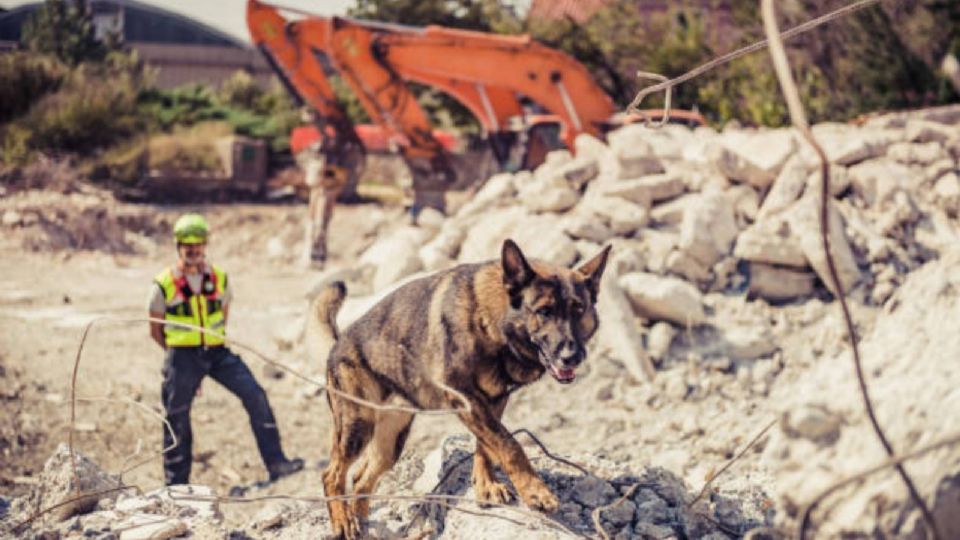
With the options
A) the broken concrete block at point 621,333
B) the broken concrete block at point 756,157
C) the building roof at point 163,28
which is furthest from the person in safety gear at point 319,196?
the building roof at point 163,28

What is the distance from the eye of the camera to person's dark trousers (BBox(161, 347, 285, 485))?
5715 mm

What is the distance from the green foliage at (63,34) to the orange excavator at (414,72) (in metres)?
8.53

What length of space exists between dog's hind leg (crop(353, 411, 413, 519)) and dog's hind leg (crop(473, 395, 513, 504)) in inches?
21.8

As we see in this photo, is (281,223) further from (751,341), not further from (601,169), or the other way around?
(751,341)

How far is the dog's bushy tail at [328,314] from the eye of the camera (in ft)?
15.8

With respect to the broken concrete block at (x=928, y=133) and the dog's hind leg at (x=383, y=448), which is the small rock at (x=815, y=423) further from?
the broken concrete block at (x=928, y=133)

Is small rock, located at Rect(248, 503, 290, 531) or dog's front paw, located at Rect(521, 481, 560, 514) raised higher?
dog's front paw, located at Rect(521, 481, 560, 514)

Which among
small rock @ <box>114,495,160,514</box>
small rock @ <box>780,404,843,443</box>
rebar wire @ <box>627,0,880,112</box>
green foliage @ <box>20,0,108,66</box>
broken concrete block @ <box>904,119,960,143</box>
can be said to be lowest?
small rock @ <box>114,495,160,514</box>

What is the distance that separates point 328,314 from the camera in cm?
486

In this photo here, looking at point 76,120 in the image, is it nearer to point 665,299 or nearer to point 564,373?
point 665,299

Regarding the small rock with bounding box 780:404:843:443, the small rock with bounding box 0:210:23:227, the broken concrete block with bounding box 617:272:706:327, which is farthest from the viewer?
the small rock with bounding box 0:210:23:227

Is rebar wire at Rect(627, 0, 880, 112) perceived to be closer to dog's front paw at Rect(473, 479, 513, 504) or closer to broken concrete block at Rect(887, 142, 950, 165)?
dog's front paw at Rect(473, 479, 513, 504)

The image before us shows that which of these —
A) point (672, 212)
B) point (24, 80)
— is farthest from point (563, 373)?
point (24, 80)

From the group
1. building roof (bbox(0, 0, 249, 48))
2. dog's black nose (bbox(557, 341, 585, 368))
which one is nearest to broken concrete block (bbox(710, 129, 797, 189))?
dog's black nose (bbox(557, 341, 585, 368))
